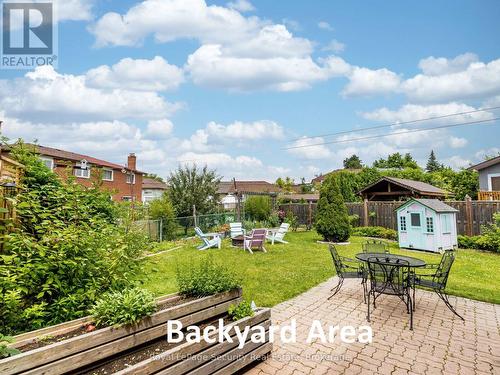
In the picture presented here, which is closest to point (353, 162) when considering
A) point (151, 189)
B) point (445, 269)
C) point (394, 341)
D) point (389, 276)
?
point (151, 189)

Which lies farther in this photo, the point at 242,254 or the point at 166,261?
the point at 242,254

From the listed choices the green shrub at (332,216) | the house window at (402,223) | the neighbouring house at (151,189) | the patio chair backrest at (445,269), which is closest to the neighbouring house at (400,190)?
the house window at (402,223)

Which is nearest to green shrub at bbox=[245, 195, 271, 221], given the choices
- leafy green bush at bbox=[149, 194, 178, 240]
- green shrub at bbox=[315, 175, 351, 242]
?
leafy green bush at bbox=[149, 194, 178, 240]

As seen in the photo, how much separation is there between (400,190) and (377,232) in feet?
13.8

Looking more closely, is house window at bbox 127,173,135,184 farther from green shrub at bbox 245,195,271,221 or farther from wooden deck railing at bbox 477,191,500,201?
wooden deck railing at bbox 477,191,500,201

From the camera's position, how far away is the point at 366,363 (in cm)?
310

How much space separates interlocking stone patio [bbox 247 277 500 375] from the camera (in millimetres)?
3018

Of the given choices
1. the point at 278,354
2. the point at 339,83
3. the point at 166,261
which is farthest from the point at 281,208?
the point at 278,354

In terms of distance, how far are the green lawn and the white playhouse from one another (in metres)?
0.45

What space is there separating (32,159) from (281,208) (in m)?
16.4

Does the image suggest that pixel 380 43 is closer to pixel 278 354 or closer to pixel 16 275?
pixel 278 354

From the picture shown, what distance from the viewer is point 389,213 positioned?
48.6 ft

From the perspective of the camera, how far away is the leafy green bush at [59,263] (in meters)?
2.27

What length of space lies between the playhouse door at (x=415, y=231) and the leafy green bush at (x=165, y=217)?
1011cm
